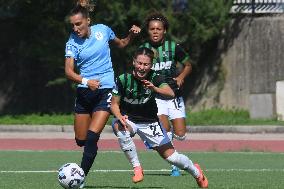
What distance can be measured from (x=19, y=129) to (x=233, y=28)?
6.37m

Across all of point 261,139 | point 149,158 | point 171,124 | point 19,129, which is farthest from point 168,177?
point 19,129

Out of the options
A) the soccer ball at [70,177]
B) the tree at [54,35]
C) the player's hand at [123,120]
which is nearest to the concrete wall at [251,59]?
the tree at [54,35]

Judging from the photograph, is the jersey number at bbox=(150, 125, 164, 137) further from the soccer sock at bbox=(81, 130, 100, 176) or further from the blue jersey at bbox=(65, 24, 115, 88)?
the blue jersey at bbox=(65, 24, 115, 88)

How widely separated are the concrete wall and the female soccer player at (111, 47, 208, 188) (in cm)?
1577

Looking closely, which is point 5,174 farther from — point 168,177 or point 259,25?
point 259,25

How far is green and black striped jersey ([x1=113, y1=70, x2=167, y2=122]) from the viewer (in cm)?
1253

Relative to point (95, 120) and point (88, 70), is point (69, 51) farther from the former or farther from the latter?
point (95, 120)

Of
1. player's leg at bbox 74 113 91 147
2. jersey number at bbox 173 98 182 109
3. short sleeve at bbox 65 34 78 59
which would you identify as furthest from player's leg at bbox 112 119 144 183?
jersey number at bbox 173 98 182 109

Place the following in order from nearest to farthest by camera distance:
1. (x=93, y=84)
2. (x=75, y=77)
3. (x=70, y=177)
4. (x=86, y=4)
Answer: (x=70, y=177) < (x=93, y=84) < (x=75, y=77) < (x=86, y=4)

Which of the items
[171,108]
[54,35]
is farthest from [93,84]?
[54,35]

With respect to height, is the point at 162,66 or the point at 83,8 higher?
the point at 83,8

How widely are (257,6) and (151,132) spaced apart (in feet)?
54.0

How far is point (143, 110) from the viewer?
41.5ft

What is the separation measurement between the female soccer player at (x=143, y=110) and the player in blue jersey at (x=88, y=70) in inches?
11.3
